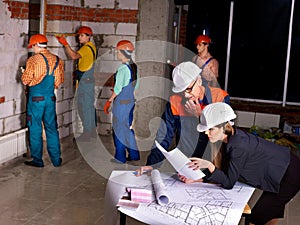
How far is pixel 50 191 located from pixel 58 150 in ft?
3.58

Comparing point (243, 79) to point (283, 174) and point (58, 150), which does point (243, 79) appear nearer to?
point (58, 150)

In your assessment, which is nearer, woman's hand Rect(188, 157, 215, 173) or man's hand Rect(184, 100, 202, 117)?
woman's hand Rect(188, 157, 215, 173)

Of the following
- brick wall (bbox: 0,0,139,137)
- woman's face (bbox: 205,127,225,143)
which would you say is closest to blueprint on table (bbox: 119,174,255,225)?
woman's face (bbox: 205,127,225,143)

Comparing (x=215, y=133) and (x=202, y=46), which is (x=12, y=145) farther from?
(x=215, y=133)

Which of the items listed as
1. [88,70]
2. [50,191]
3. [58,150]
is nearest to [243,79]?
[88,70]

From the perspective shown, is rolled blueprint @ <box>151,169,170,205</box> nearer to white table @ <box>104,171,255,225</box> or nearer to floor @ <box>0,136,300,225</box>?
white table @ <box>104,171,255,225</box>

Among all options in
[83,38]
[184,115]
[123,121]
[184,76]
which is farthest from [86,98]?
[184,76]

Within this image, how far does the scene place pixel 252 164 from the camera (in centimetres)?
381

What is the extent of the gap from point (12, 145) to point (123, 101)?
63.5 inches

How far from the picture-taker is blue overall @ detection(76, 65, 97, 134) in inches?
334

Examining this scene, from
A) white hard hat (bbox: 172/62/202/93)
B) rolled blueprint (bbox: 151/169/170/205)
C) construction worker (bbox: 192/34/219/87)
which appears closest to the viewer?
rolled blueprint (bbox: 151/169/170/205)

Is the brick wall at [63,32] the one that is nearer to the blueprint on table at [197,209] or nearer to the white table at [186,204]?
the white table at [186,204]

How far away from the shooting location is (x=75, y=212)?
18.0 ft

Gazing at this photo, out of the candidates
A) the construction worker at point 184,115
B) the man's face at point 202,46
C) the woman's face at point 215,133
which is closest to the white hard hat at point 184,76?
the construction worker at point 184,115
